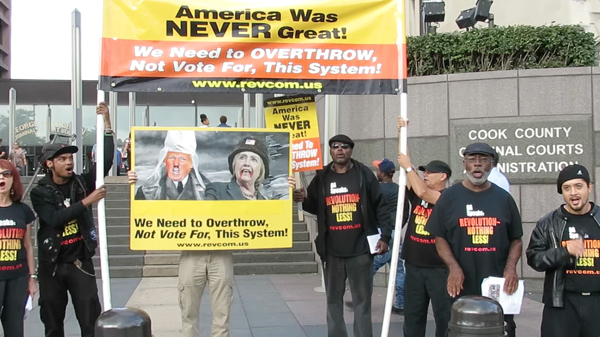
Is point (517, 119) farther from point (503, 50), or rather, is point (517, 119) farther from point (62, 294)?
point (62, 294)

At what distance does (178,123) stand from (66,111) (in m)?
6.16

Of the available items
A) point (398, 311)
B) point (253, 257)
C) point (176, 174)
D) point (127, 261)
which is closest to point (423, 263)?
point (176, 174)

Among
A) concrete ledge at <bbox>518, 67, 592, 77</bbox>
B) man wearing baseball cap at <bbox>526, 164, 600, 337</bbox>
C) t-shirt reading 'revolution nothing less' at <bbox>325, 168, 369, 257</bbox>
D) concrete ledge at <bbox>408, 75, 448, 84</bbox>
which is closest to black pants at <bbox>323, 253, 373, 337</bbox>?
t-shirt reading 'revolution nothing less' at <bbox>325, 168, 369, 257</bbox>

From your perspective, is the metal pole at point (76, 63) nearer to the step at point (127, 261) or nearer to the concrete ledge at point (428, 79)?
the step at point (127, 261)

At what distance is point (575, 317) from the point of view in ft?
13.9

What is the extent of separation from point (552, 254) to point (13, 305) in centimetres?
400

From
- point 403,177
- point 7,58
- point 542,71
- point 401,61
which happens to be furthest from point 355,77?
point 7,58

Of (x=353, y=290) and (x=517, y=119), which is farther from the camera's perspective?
(x=517, y=119)

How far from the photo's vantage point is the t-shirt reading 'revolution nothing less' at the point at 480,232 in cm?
454

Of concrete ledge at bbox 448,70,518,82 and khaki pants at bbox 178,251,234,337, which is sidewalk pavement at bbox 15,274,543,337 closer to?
khaki pants at bbox 178,251,234,337

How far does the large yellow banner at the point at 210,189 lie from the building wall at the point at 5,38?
70839 millimetres

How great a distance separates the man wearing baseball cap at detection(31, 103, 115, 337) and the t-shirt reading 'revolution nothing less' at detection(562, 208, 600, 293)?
3.64 meters

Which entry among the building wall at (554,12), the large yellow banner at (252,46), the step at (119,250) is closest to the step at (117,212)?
the step at (119,250)

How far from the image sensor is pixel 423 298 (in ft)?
17.3
